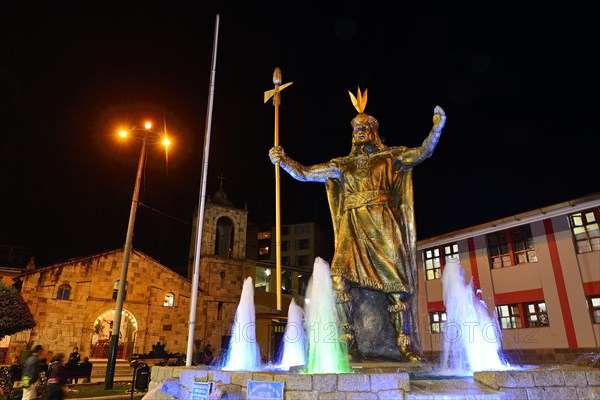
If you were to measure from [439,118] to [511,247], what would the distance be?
15.1 metres

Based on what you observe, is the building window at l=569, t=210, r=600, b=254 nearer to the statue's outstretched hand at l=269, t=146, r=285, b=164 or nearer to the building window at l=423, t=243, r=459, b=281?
the building window at l=423, t=243, r=459, b=281

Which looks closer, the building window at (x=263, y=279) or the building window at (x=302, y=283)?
the building window at (x=263, y=279)

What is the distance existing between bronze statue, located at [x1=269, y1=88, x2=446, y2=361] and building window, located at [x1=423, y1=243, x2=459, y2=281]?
618 inches

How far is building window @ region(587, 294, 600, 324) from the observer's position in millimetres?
15633

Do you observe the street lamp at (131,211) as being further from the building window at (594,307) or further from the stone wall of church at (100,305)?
the building window at (594,307)

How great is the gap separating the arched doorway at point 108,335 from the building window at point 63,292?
2333mm

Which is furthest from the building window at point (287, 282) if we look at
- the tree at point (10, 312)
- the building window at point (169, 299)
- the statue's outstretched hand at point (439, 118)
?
the statue's outstretched hand at point (439, 118)

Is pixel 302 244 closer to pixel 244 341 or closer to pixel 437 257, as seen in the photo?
pixel 437 257

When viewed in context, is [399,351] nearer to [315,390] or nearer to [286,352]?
[315,390]

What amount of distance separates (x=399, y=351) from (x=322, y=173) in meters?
3.07

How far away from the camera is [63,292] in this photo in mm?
25281

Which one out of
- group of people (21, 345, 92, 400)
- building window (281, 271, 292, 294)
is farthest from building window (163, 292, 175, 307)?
group of people (21, 345, 92, 400)

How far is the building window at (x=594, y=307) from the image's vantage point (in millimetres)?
15633

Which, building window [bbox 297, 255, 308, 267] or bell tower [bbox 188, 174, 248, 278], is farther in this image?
building window [bbox 297, 255, 308, 267]
